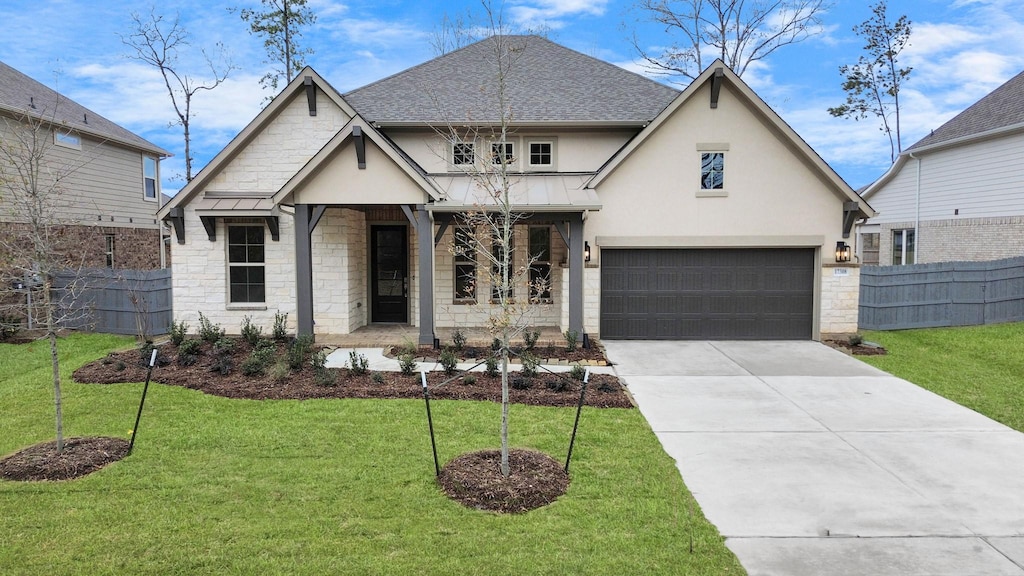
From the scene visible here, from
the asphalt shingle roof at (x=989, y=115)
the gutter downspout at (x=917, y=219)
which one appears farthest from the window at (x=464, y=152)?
the gutter downspout at (x=917, y=219)

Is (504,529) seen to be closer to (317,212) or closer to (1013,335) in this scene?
(317,212)

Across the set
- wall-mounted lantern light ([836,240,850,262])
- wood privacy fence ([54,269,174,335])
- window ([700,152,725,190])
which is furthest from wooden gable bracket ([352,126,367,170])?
wall-mounted lantern light ([836,240,850,262])

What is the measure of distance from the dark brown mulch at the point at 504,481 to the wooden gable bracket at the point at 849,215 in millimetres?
10196

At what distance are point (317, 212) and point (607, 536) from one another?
939 centimetres

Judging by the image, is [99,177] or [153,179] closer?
[99,177]

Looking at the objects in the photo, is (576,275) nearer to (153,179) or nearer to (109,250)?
(109,250)

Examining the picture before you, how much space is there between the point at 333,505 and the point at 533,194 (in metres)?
8.71

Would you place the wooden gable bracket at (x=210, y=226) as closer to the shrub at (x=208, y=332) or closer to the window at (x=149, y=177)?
the shrub at (x=208, y=332)

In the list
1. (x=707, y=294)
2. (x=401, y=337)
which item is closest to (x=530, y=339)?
(x=401, y=337)

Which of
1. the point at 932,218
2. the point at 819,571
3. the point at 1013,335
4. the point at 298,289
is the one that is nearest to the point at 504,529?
the point at 819,571

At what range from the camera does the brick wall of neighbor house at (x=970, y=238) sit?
58.9ft

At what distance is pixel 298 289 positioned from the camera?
1209 centimetres

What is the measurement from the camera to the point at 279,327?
12938 mm

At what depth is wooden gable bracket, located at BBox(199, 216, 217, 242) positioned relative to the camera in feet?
43.6
